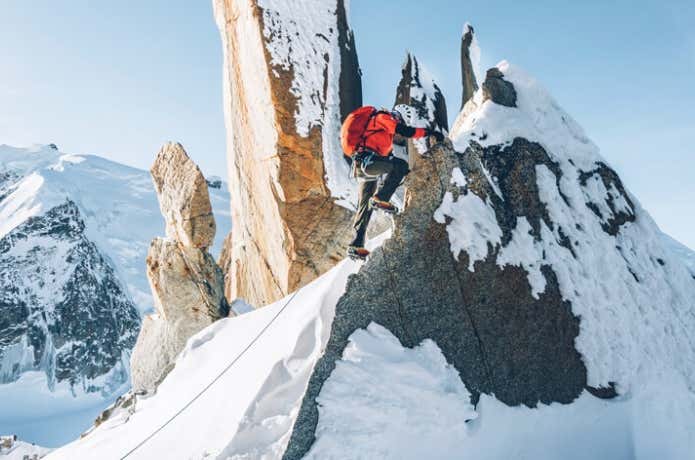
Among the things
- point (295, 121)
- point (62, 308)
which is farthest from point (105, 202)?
point (295, 121)

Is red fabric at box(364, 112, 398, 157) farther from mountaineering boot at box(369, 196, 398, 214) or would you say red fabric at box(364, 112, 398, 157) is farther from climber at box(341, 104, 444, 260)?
mountaineering boot at box(369, 196, 398, 214)

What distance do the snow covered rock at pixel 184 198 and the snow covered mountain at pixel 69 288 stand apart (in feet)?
120

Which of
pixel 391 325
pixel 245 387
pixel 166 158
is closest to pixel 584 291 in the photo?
pixel 391 325

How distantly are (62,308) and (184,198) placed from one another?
59376 mm

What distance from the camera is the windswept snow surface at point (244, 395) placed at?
16.0 feet

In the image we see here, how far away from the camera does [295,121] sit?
1469cm

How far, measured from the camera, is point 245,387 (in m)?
5.47

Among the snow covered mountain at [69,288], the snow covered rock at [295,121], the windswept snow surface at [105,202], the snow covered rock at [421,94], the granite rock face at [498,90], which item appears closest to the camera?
the granite rock face at [498,90]

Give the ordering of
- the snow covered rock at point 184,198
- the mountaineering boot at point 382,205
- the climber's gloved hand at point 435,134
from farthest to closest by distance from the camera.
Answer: the snow covered rock at point 184,198, the climber's gloved hand at point 435,134, the mountaineering boot at point 382,205

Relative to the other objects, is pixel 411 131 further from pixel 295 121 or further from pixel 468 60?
Answer: pixel 468 60

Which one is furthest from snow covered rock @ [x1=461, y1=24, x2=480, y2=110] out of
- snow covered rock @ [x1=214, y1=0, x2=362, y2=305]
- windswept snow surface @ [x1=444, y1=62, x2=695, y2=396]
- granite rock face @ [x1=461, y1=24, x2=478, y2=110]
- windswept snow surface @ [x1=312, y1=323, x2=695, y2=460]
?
windswept snow surface @ [x1=312, y1=323, x2=695, y2=460]

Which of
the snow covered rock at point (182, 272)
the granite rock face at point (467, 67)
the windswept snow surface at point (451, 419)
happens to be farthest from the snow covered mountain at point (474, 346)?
the granite rock face at point (467, 67)

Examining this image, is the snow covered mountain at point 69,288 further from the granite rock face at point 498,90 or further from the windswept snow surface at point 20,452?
the granite rock face at point 498,90

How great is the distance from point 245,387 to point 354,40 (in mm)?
14942
